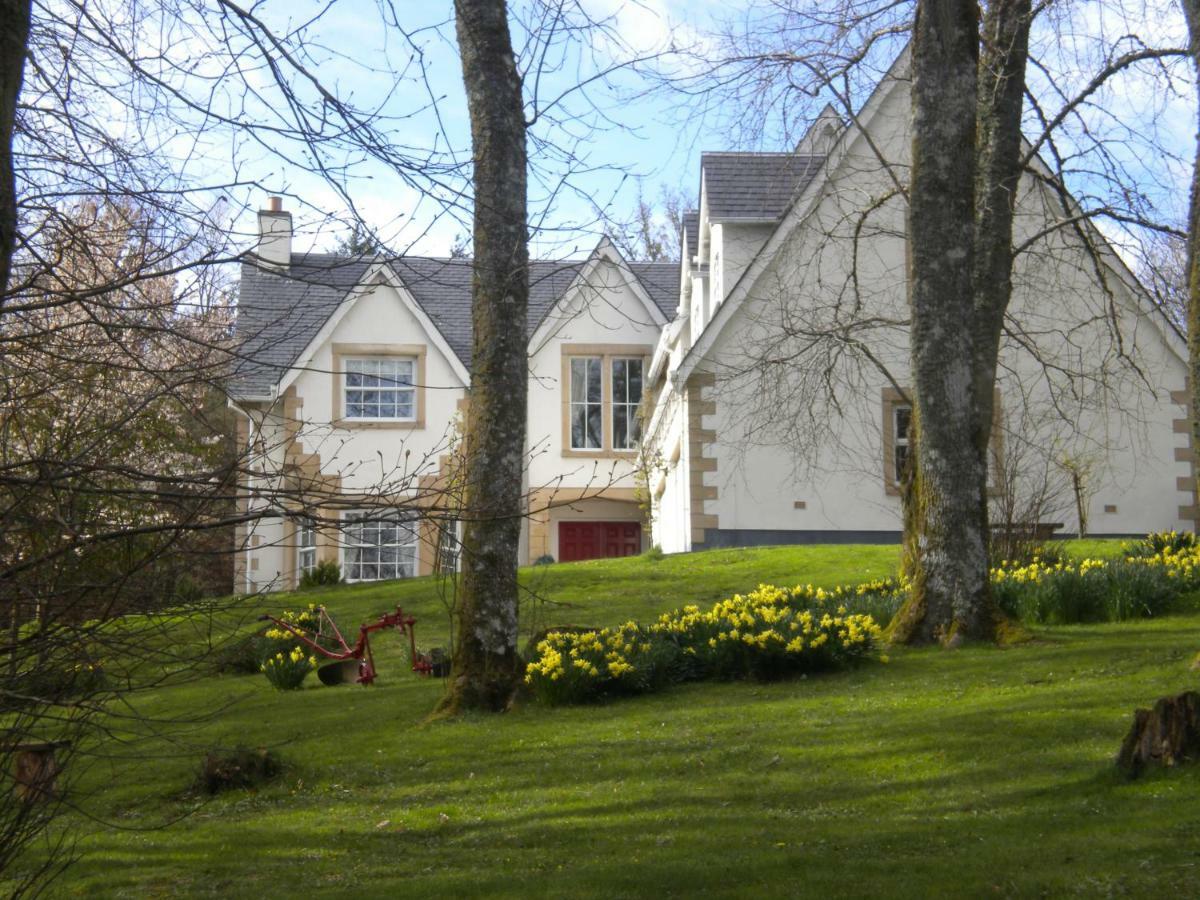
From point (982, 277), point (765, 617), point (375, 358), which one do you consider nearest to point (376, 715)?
point (765, 617)

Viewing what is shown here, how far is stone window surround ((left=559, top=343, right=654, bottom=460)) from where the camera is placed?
30.1 meters

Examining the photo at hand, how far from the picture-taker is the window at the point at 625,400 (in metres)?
30.4

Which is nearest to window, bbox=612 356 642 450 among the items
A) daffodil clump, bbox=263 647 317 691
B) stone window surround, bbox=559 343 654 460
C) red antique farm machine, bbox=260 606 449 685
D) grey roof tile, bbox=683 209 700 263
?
stone window surround, bbox=559 343 654 460

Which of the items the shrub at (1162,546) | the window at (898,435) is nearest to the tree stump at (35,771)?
the shrub at (1162,546)

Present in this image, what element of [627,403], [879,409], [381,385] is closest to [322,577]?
[381,385]

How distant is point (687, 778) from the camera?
808cm

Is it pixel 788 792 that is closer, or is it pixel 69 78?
pixel 69 78

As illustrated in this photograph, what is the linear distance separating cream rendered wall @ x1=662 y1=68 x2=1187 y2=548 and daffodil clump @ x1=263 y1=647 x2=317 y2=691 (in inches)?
412

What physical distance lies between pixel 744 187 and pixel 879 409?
466 centimetres

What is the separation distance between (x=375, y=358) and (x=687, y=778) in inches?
880

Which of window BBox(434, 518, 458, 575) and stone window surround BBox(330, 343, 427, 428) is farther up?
stone window surround BBox(330, 343, 427, 428)

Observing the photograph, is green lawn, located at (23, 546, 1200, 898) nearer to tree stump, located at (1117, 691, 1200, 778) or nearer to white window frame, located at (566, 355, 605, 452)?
tree stump, located at (1117, 691, 1200, 778)

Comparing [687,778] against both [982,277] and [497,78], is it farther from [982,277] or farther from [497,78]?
[982,277]

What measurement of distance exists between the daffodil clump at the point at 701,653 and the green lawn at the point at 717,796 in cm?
20
